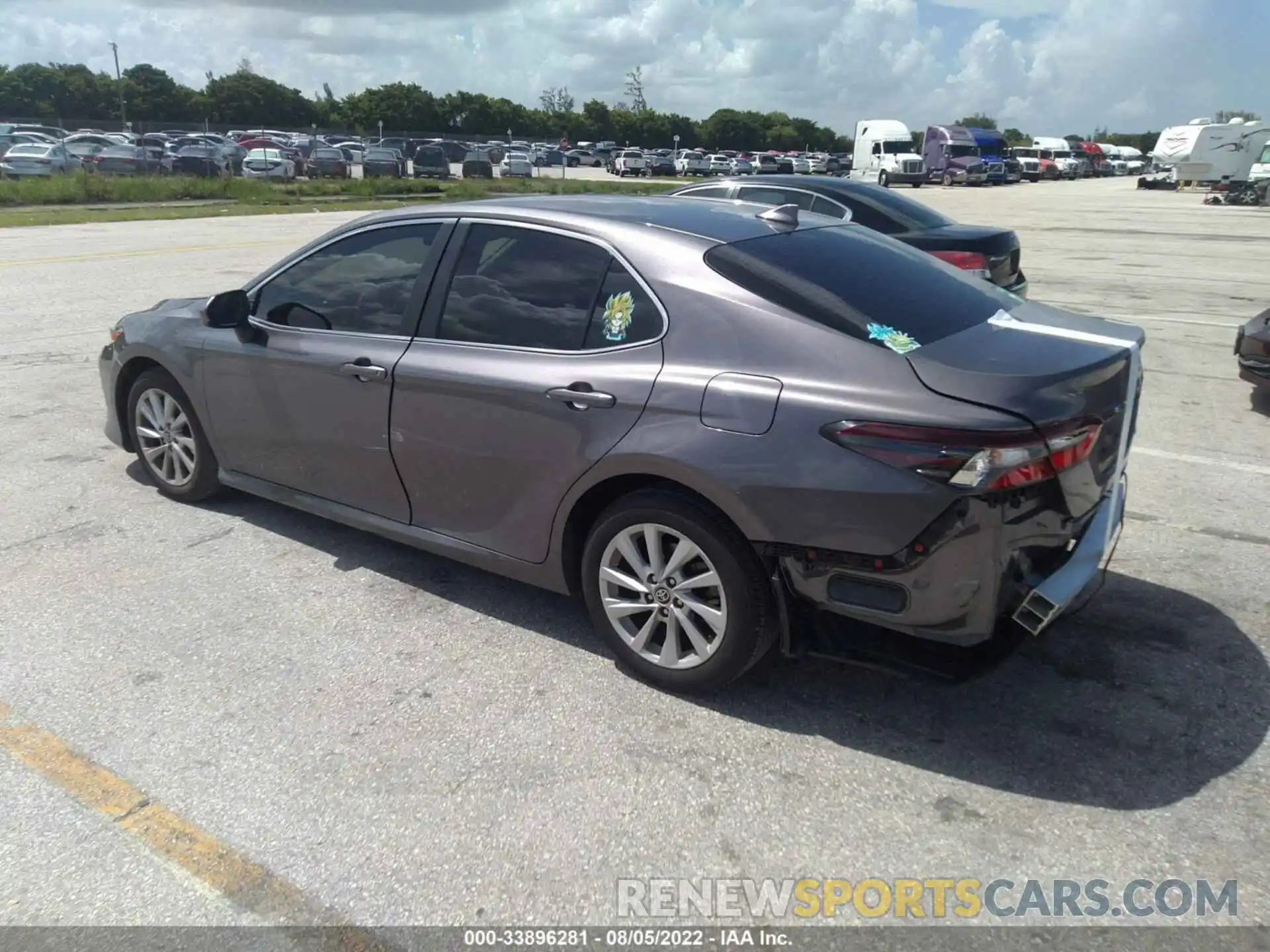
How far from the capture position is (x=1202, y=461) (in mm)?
6172

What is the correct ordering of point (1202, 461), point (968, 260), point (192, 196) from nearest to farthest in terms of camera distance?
point (1202, 461)
point (968, 260)
point (192, 196)

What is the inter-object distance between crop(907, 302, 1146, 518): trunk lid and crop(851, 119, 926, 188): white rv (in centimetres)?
4893

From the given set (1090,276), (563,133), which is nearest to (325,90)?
(563,133)

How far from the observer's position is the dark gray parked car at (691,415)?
300cm

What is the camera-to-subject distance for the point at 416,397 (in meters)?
4.05

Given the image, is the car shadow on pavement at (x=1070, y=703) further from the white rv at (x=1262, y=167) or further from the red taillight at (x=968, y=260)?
the white rv at (x=1262, y=167)

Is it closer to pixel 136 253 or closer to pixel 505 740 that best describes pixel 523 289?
pixel 505 740

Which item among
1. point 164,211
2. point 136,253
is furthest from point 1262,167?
point 136,253

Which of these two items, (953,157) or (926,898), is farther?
(953,157)

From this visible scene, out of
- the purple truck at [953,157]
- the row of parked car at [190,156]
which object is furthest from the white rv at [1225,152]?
the row of parked car at [190,156]

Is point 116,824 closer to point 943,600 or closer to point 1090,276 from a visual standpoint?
point 943,600

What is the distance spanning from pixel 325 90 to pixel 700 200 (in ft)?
375

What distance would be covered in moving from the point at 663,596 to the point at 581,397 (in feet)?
2.48

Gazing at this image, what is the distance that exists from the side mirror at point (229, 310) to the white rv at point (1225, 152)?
1888 inches
